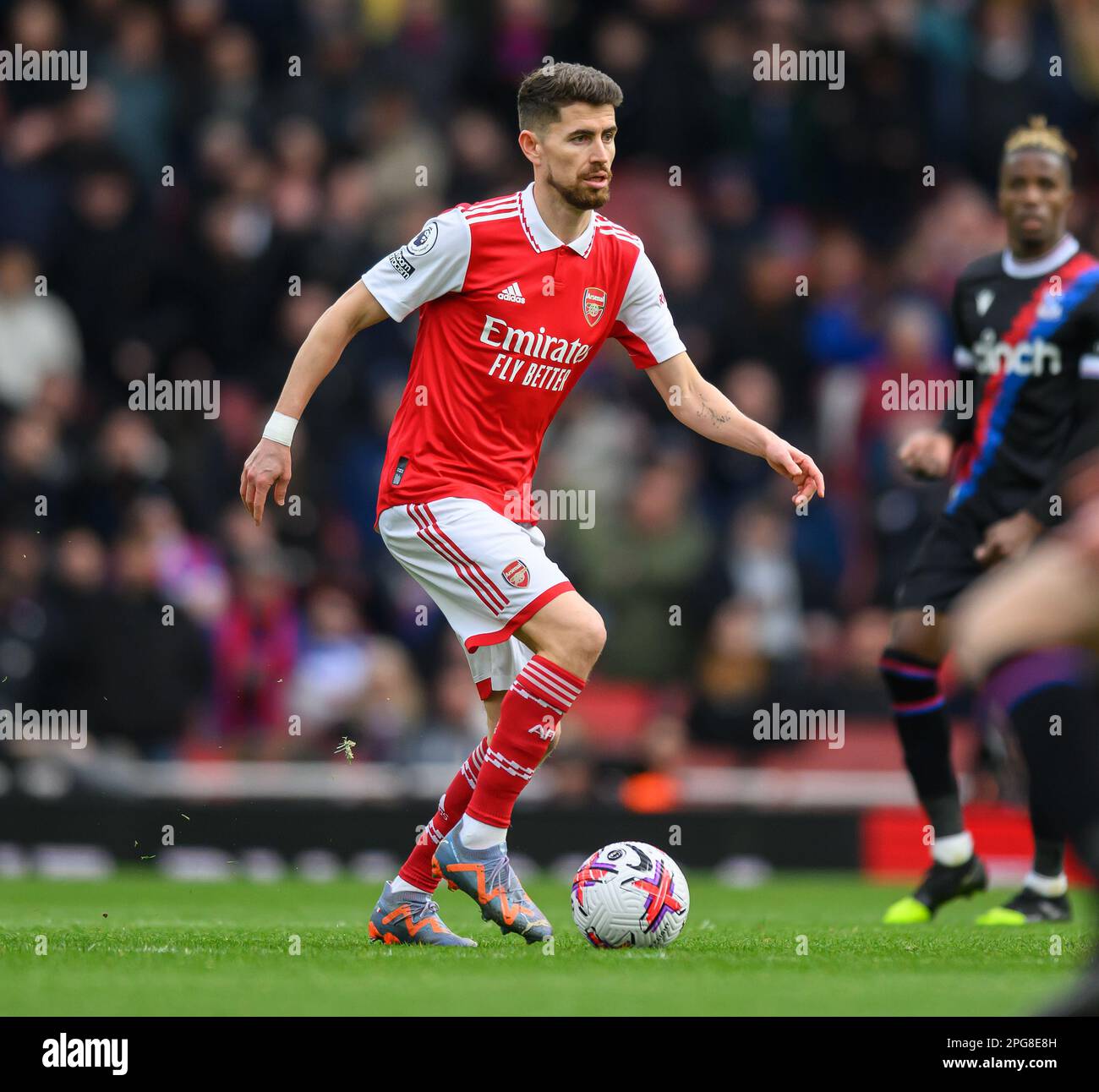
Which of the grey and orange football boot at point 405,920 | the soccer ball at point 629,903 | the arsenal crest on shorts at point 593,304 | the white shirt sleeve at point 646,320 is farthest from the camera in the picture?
the white shirt sleeve at point 646,320

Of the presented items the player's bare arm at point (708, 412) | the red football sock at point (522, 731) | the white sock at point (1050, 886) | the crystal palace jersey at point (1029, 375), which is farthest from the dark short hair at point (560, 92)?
the white sock at point (1050, 886)

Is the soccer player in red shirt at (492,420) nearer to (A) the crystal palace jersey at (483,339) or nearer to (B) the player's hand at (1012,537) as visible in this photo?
(A) the crystal palace jersey at (483,339)

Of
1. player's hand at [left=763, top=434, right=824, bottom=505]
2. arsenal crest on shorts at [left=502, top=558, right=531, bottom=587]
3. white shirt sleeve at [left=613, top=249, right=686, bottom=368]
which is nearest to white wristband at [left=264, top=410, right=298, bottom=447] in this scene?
arsenal crest on shorts at [left=502, top=558, right=531, bottom=587]

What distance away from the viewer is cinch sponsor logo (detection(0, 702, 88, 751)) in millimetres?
12016

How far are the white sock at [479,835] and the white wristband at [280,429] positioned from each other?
1.35 m

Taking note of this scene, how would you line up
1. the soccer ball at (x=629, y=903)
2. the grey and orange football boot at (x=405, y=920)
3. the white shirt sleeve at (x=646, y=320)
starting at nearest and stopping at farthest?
the soccer ball at (x=629, y=903), the grey and orange football boot at (x=405, y=920), the white shirt sleeve at (x=646, y=320)

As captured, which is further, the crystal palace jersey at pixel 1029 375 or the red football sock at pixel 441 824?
the crystal palace jersey at pixel 1029 375

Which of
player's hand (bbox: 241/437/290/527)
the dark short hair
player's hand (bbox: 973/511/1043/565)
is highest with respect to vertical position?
the dark short hair

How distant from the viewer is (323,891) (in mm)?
10508

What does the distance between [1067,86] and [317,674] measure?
748cm

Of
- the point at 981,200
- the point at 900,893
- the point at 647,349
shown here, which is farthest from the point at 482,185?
the point at 647,349

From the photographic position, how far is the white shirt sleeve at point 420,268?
21.7ft

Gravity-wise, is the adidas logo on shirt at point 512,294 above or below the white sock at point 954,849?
above

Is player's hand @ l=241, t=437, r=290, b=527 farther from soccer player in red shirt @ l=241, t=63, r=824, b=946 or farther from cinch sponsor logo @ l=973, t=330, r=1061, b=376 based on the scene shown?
cinch sponsor logo @ l=973, t=330, r=1061, b=376
